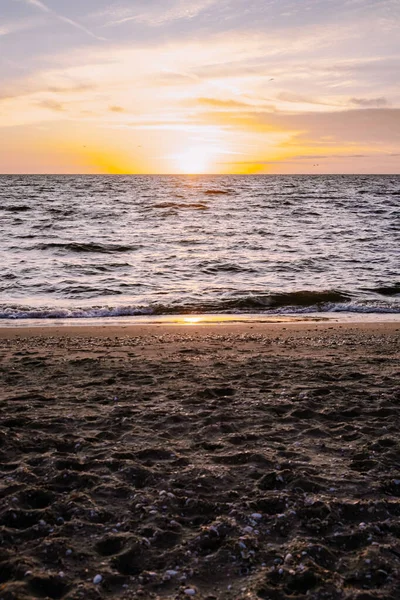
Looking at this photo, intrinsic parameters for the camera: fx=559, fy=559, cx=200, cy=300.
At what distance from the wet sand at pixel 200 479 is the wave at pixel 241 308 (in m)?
5.02

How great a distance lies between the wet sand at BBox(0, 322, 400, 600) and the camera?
11.6 feet

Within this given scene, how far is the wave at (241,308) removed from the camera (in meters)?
13.3

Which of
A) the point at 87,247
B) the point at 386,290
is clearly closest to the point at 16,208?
the point at 87,247

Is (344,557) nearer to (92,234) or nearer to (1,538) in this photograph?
(1,538)

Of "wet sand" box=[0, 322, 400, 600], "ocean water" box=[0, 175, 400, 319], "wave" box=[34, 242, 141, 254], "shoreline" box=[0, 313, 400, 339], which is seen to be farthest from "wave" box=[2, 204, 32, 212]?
"wet sand" box=[0, 322, 400, 600]

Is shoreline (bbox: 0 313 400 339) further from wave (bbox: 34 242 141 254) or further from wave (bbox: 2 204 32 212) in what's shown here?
wave (bbox: 2 204 32 212)

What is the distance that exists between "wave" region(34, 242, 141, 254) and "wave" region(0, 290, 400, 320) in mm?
10829

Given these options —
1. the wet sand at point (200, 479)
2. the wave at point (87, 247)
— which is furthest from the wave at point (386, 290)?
the wave at point (87, 247)

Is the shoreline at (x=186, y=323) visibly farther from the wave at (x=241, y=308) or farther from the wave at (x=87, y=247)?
the wave at (x=87, y=247)

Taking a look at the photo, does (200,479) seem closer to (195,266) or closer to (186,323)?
(186,323)

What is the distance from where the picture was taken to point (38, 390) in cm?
694

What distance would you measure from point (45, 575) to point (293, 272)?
16.6 m

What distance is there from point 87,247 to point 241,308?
42.0ft

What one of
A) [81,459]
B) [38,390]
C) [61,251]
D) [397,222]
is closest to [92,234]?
[61,251]
